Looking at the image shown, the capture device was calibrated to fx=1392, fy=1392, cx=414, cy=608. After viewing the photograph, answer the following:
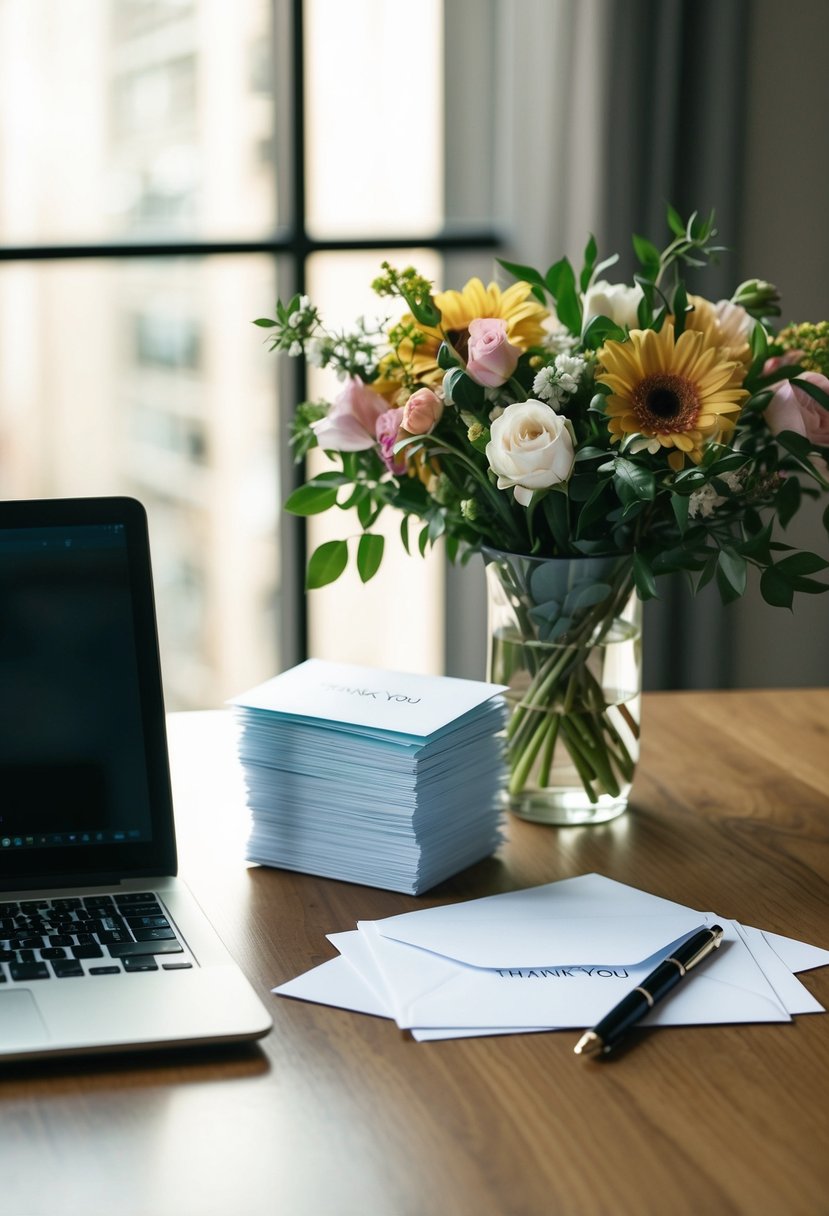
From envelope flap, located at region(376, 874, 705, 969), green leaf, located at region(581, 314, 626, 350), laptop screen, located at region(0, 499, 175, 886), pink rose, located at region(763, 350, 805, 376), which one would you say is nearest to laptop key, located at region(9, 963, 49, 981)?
laptop screen, located at region(0, 499, 175, 886)

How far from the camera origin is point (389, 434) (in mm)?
1087

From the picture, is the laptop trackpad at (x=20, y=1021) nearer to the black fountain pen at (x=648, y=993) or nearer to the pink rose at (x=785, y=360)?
the black fountain pen at (x=648, y=993)

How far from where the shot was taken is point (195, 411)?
2.58 m

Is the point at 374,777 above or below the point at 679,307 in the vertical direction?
below

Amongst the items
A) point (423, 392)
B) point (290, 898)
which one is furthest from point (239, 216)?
point (290, 898)

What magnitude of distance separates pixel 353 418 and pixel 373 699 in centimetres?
23

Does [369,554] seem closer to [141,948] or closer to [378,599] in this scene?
[141,948]

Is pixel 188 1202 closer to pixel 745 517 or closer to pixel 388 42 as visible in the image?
pixel 745 517

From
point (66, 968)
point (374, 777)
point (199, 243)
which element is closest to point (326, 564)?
point (374, 777)

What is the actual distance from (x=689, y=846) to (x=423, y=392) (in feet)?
1.39

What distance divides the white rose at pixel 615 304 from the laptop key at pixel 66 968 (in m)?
0.63

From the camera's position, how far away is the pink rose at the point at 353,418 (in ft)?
3.67

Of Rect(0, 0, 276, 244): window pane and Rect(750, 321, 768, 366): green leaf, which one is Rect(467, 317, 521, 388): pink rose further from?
Rect(0, 0, 276, 244): window pane

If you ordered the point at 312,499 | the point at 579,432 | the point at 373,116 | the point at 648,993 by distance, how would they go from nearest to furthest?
the point at 648,993 < the point at 579,432 < the point at 312,499 < the point at 373,116
